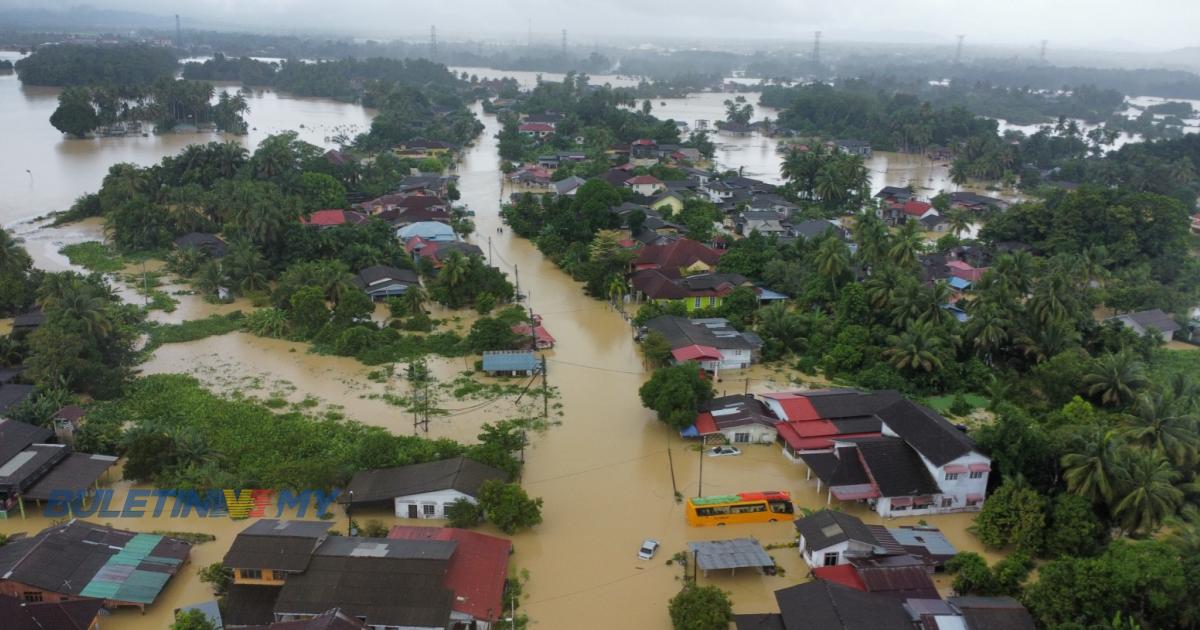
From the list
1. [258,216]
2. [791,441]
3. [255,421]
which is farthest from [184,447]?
[258,216]

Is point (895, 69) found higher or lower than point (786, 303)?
higher

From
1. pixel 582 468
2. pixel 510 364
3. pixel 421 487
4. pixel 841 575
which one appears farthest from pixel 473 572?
pixel 510 364

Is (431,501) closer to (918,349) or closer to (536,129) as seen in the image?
(918,349)

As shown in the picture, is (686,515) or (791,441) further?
(791,441)

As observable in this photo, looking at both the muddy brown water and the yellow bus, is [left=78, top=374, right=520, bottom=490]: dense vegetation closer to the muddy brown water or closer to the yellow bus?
the muddy brown water

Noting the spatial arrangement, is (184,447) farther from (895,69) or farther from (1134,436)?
(895,69)

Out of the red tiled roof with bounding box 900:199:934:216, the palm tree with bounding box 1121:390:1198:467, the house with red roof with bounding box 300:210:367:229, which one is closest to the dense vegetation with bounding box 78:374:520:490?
the palm tree with bounding box 1121:390:1198:467

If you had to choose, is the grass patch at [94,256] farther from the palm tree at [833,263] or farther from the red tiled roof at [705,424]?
the palm tree at [833,263]
